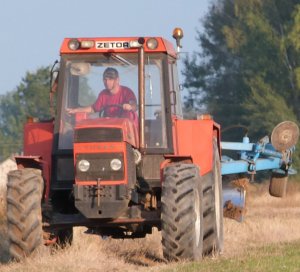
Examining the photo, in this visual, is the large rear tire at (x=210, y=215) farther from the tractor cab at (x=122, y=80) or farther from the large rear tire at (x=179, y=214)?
the large rear tire at (x=179, y=214)

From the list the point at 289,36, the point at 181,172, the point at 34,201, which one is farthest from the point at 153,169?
the point at 289,36

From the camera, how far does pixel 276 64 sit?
151 feet

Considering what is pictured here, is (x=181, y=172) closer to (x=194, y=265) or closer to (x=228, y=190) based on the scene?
(x=194, y=265)

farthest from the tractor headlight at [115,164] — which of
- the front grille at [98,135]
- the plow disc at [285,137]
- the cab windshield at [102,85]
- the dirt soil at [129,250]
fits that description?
the plow disc at [285,137]

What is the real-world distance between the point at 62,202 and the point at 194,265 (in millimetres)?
2226

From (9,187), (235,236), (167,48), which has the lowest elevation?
(235,236)

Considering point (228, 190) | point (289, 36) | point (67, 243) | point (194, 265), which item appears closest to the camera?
point (194, 265)

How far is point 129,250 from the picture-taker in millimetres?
14586

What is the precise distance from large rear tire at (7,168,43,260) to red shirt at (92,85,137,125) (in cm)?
125

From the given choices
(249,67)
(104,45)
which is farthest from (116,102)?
(249,67)

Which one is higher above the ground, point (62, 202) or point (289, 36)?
point (289, 36)

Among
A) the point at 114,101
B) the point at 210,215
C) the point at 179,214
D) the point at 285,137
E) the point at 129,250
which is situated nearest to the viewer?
the point at 179,214

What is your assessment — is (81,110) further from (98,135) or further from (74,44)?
(98,135)

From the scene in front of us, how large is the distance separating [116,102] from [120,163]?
99cm
